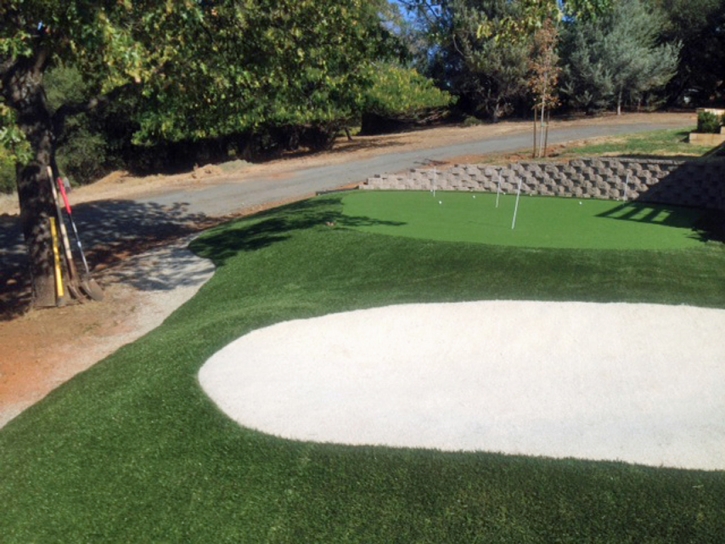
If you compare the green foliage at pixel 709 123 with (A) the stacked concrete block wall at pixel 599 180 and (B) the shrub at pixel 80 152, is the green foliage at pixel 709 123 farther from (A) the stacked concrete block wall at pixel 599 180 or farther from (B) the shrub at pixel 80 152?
(B) the shrub at pixel 80 152

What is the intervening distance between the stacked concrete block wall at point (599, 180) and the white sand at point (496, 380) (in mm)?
7942

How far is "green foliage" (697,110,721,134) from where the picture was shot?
25.5 meters

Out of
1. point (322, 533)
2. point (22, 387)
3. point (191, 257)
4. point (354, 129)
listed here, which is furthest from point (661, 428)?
point (354, 129)

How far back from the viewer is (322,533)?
4.89 metres

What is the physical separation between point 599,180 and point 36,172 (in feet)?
40.0

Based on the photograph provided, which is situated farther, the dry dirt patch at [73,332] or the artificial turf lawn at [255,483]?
the dry dirt patch at [73,332]

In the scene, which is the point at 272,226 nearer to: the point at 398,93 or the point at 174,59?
the point at 174,59

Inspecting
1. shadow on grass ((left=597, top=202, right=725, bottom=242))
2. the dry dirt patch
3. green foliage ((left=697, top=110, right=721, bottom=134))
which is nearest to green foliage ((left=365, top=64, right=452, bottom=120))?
green foliage ((left=697, top=110, right=721, bottom=134))

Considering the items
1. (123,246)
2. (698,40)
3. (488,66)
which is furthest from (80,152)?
(698,40)

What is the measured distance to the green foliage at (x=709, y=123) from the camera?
2545 centimetres

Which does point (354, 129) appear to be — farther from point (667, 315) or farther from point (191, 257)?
point (667, 315)

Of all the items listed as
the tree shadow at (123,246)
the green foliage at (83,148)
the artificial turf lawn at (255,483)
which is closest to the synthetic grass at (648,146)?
the tree shadow at (123,246)

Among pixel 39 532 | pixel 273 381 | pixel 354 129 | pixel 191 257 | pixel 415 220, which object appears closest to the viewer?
pixel 39 532

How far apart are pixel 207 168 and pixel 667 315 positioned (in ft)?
78.1
